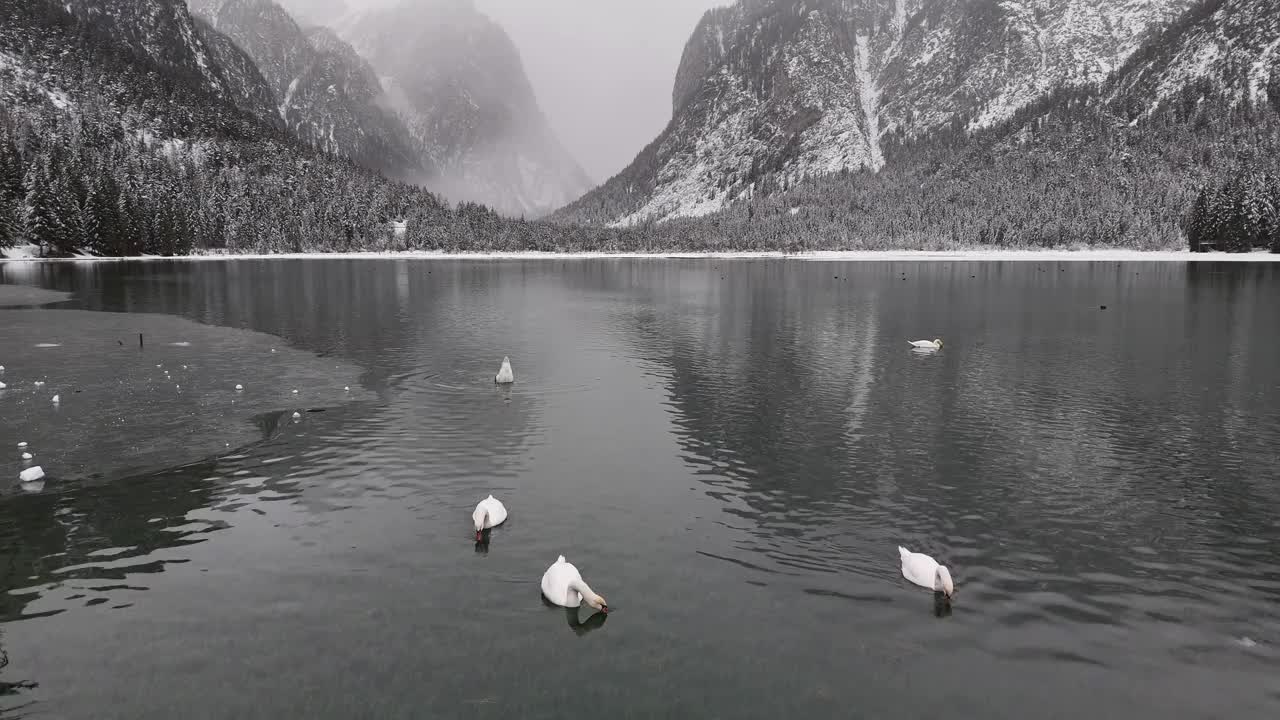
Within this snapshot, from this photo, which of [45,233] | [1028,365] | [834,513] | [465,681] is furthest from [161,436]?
[45,233]

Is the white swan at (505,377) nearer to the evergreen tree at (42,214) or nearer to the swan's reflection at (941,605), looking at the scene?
the swan's reflection at (941,605)

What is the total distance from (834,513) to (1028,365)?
27943 millimetres

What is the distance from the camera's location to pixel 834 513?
19.7m

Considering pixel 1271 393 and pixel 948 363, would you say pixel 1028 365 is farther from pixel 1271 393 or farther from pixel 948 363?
pixel 1271 393

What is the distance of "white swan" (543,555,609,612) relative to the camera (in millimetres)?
14234

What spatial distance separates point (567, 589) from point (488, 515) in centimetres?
421

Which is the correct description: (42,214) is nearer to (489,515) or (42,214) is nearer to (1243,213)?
(489,515)

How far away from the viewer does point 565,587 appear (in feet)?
47.3

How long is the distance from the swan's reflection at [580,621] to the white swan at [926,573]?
21.1 feet

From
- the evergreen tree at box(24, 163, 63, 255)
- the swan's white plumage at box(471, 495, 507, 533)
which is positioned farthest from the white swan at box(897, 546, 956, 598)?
A: the evergreen tree at box(24, 163, 63, 255)

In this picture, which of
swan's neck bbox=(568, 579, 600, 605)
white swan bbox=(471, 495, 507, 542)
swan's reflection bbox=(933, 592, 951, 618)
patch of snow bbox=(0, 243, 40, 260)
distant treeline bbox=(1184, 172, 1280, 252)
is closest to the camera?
swan's neck bbox=(568, 579, 600, 605)

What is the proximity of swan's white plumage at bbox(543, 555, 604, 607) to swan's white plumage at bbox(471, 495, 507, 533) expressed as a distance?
358 centimetres

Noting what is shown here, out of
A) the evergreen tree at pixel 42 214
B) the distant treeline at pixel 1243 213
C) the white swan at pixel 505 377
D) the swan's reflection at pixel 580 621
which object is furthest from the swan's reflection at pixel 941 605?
the distant treeline at pixel 1243 213

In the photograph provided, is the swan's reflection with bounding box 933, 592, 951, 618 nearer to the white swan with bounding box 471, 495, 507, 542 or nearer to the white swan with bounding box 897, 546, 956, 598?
the white swan with bounding box 897, 546, 956, 598
